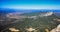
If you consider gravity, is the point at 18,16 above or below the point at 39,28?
above

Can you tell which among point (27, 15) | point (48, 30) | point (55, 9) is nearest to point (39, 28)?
point (48, 30)

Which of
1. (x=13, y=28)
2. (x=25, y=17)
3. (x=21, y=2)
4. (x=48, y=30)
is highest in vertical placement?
(x=21, y=2)

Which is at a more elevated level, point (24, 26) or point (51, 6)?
point (51, 6)

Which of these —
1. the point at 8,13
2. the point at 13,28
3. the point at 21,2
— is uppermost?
the point at 21,2

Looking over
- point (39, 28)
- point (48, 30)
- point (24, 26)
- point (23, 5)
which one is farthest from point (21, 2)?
point (48, 30)

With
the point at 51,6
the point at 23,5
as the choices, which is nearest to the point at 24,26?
the point at 23,5

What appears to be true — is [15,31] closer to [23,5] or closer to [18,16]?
[18,16]

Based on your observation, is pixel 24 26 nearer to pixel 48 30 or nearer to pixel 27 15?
pixel 27 15

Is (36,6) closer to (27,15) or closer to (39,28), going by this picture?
(27,15)
